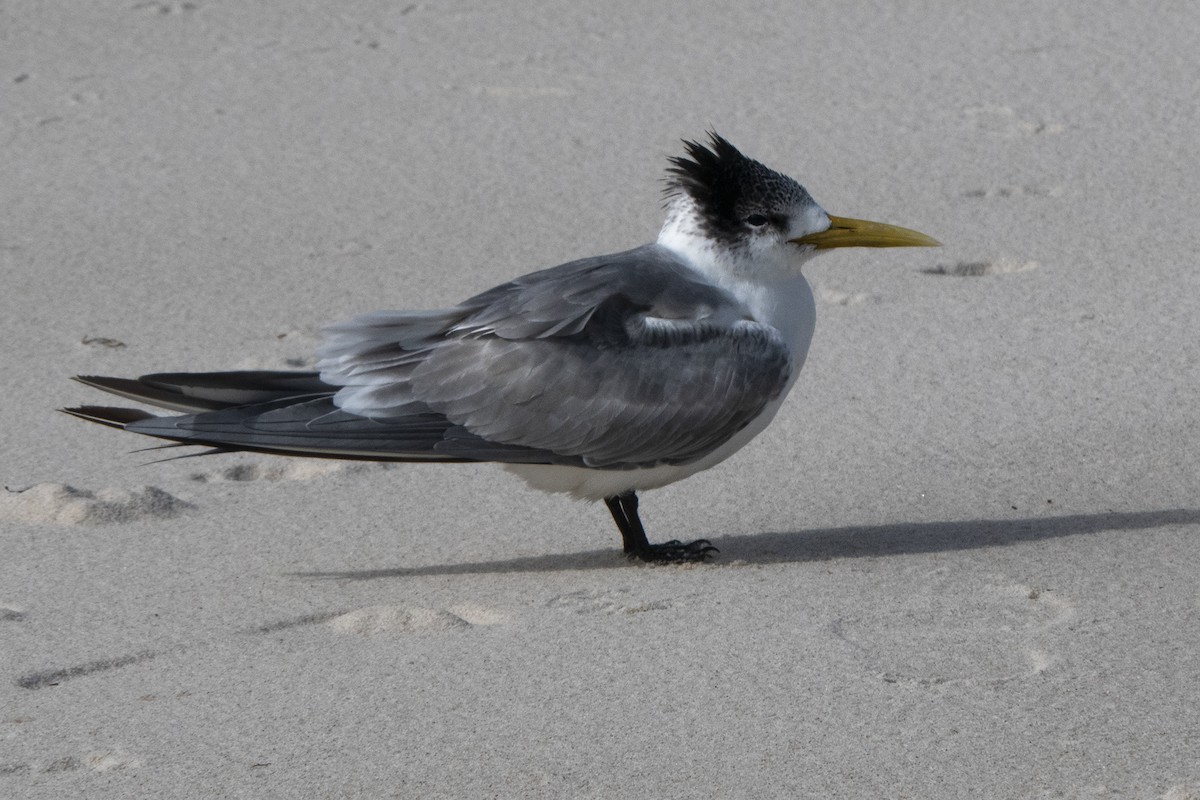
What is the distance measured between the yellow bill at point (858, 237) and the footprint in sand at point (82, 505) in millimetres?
1726

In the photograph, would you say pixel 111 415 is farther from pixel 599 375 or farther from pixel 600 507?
pixel 600 507

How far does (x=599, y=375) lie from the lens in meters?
4.05

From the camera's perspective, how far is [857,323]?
5.44m

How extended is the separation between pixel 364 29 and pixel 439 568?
4.22m

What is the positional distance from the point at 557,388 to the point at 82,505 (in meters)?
1.27

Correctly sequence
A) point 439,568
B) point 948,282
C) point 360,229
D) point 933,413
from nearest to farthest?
point 439,568
point 933,413
point 948,282
point 360,229

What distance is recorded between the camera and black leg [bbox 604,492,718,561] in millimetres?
4102

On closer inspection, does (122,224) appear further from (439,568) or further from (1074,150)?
(1074,150)

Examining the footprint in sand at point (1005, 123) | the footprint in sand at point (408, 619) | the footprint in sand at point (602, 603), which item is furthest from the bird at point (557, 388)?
the footprint in sand at point (1005, 123)

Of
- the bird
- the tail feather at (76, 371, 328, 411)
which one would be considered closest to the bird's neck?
the bird

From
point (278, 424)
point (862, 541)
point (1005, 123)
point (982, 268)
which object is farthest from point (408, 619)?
point (1005, 123)

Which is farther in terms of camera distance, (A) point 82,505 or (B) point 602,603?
(A) point 82,505

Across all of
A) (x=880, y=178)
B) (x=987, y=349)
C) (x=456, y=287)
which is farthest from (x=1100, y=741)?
(x=880, y=178)

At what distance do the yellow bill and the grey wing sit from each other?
0.31 metres
